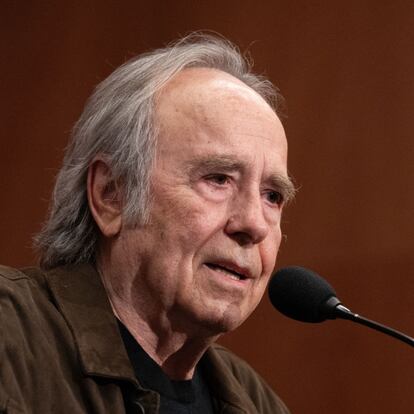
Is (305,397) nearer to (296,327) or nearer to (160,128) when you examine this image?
(296,327)

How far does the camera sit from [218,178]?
5.28 ft

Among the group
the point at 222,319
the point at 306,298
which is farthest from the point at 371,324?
the point at 222,319

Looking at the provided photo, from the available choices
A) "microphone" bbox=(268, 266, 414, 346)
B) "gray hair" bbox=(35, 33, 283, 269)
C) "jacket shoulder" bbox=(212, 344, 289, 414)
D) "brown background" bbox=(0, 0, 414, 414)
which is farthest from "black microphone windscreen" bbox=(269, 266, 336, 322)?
"brown background" bbox=(0, 0, 414, 414)

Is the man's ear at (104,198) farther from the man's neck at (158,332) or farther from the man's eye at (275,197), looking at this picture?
the man's eye at (275,197)

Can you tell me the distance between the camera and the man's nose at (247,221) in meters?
1.58

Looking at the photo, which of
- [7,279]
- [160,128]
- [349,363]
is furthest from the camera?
[349,363]

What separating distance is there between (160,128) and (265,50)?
39.3 inches

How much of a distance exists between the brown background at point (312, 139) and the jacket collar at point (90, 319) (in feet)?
2.96

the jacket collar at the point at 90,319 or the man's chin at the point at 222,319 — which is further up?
the man's chin at the point at 222,319

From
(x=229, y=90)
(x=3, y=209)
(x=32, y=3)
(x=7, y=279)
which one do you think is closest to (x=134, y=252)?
(x=7, y=279)

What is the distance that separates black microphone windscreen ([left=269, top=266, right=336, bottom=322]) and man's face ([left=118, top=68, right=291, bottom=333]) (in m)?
0.06

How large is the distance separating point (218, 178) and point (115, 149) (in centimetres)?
19

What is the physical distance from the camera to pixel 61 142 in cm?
263

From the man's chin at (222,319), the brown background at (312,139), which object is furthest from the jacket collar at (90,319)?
the brown background at (312,139)
